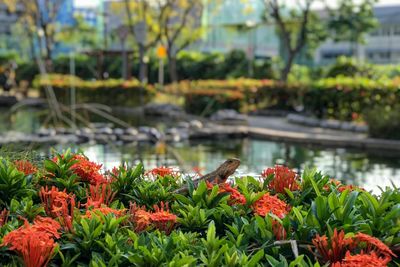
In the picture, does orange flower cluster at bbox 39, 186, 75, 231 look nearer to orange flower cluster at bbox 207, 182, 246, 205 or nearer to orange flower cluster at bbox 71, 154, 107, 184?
orange flower cluster at bbox 71, 154, 107, 184

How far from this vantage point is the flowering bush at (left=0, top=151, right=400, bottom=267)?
2947mm

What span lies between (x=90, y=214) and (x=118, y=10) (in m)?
32.9

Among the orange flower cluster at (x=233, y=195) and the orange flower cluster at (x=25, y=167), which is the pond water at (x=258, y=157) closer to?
the orange flower cluster at (x=25, y=167)

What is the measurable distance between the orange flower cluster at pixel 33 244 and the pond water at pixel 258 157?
7621 millimetres

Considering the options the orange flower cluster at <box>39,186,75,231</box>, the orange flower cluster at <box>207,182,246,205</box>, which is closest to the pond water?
the orange flower cluster at <box>207,182,246,205</box>

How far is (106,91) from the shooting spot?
88.7ft

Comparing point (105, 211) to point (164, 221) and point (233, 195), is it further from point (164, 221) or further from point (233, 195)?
point (233, 195)

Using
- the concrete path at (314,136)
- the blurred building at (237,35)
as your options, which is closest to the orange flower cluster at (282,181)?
the concrete path at (314,136)

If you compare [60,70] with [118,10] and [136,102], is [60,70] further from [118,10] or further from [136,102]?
[136,102]

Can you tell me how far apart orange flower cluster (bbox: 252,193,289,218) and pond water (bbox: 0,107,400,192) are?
6517mm

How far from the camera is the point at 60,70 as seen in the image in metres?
43.7

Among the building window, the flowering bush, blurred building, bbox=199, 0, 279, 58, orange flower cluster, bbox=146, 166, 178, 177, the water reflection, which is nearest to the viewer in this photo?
the flowering bush

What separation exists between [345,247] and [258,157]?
10287 millimetres

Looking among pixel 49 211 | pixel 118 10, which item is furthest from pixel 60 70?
pixel 49 211
